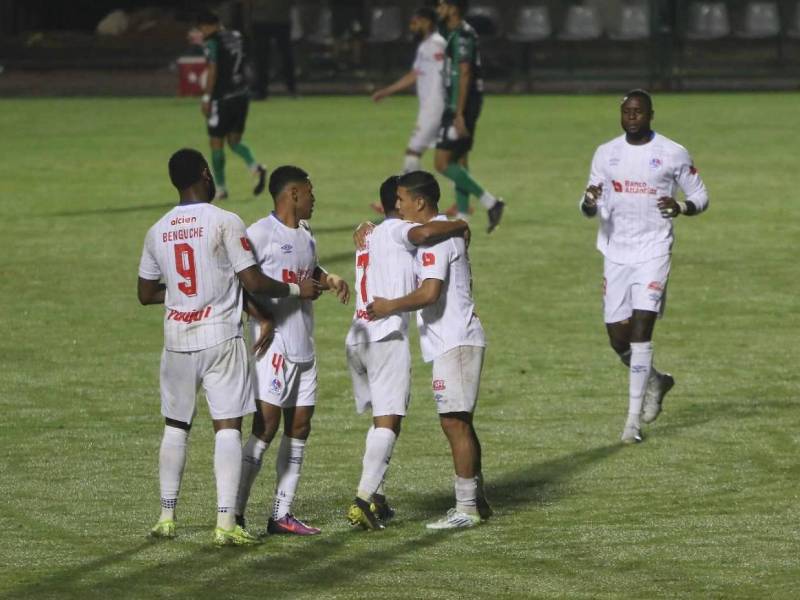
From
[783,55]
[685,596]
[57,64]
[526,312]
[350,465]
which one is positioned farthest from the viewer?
[57,64]

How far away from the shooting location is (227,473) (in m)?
8.09

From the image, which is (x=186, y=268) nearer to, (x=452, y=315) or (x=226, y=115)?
(x=452, y=315)

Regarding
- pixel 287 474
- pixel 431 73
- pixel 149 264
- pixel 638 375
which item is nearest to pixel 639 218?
pixel 638 375

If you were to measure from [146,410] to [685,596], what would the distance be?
16.9 feet

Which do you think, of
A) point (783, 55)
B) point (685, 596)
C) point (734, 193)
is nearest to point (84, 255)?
point (734, 193)

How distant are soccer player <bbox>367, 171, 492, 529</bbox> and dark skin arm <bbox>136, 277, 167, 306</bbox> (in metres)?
1.19

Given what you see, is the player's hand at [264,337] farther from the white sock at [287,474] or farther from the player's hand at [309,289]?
the white sock at [287,474]

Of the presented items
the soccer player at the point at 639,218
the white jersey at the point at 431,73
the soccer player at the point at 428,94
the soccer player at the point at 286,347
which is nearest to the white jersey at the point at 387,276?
the soccer player at the point at 286,347

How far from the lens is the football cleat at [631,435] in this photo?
35.3ft

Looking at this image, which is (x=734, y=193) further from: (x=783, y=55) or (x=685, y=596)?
(x=783, y=55)

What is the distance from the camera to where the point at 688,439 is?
10828 millimetres

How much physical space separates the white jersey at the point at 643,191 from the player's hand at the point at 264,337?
3.42 m

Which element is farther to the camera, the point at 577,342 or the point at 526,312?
the point at 526,312

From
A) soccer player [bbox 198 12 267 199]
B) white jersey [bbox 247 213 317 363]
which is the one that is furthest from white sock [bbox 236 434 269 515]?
soccer player [bbox 198 12 267 199]
